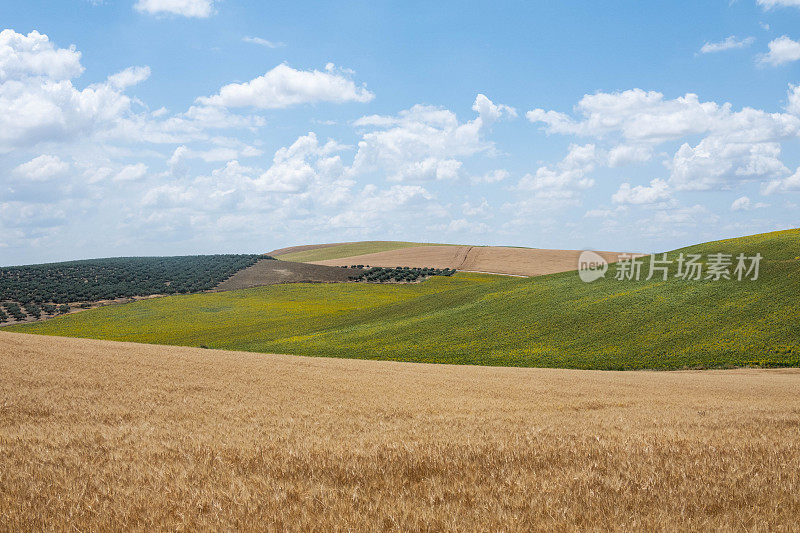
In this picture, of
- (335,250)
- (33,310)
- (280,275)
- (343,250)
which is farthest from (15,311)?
(335,250)

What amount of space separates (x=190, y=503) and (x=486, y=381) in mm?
19600

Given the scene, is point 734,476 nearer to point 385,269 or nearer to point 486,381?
point 486,381

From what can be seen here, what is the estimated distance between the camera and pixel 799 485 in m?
5.66

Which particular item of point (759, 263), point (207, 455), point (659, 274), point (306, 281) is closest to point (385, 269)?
point (306, 281)

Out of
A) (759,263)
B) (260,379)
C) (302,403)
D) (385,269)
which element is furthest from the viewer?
(385,269)

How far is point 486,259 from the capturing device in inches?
4995

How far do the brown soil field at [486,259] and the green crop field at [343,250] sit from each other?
19.3 metres

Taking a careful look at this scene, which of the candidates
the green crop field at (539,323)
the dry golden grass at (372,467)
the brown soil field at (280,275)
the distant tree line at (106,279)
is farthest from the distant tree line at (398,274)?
the dry golden grass at (372,467)

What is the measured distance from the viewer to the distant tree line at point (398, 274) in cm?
10906

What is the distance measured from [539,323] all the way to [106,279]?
300 ft

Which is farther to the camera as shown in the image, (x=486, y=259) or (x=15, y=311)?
(x=486, y=259)

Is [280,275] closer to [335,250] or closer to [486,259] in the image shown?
[486,259]

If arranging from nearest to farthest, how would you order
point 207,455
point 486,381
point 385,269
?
point 207,455 → point 486,381 → point 385,269

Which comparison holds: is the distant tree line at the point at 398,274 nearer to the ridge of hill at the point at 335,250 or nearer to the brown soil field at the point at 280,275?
the brown soil field at the point at 280,275
